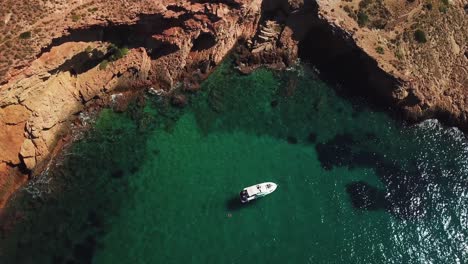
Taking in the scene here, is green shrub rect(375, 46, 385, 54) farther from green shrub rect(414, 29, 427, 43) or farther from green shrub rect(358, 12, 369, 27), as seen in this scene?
green shrub rect(414, 29, 427, 43)

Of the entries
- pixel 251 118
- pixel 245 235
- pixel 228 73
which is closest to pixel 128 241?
pixel 245 235

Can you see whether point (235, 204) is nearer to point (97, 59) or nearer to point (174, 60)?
point (174, 60)

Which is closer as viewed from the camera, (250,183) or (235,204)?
(235,204)

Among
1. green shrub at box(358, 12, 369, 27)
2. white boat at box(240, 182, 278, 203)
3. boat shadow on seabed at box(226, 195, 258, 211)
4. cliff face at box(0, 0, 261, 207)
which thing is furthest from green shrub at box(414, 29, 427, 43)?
boat shadow on seabed at box(226, 195, 258, 211)

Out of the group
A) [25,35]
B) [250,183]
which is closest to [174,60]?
[25,35]

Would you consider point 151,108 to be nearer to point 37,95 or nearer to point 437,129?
point 37,95

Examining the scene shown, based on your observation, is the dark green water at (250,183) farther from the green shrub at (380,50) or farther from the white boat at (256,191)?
the green shrub at (380,50)
